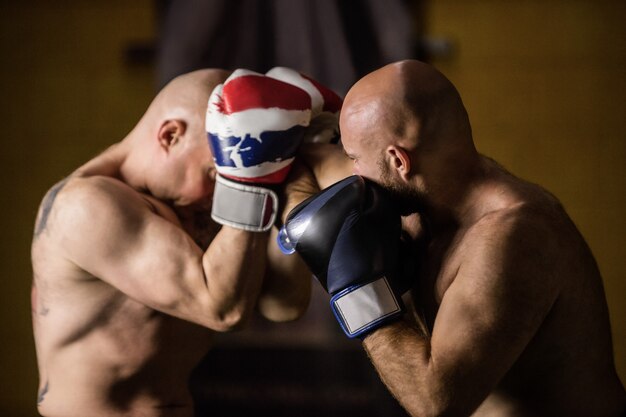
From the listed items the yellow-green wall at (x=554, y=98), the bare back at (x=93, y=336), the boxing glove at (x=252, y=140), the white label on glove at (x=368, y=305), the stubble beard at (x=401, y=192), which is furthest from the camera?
the yellow-green wall at (x=554, y=98)

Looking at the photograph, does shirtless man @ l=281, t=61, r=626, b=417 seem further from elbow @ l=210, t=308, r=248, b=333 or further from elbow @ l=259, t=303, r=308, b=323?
elbow @ l=259, t=303, r=308, b=323

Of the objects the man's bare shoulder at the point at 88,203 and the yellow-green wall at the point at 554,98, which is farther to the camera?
the yellow-green wall at the point at 554,98

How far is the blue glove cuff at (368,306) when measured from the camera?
1477mm

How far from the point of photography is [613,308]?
12.6 feet

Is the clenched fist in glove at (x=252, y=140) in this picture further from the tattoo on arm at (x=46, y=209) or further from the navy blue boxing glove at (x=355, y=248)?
the tattoo on arm at (x=46, y=209)

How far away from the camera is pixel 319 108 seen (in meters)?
1.92

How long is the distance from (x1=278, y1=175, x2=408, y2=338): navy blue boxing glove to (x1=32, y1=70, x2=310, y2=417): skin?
261 mm

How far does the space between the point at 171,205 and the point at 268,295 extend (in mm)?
359

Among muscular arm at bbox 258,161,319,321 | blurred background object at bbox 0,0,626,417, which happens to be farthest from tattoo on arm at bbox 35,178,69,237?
blurred background object at bbox 0,0,626,417

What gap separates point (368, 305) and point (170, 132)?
785 millimetres

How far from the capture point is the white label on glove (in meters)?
1.48

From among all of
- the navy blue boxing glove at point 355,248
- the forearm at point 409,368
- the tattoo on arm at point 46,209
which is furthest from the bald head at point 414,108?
the tattoo on arm at point 46,209

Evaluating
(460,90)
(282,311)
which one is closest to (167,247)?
(282,311)

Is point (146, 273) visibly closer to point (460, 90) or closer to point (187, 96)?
point (187, 96)
